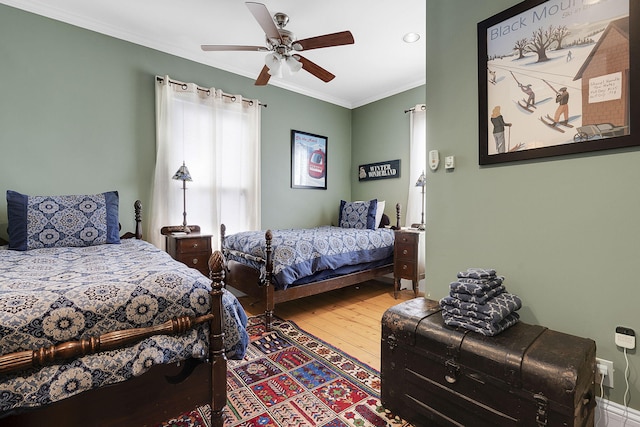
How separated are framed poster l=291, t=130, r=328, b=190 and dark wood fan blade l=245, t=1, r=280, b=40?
1.99 m

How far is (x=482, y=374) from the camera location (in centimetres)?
123

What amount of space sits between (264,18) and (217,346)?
2125 mm

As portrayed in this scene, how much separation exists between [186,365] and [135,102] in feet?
9.44

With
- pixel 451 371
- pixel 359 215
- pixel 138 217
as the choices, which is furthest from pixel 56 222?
pixel 359 215

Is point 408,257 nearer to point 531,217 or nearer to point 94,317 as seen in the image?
point 531,217

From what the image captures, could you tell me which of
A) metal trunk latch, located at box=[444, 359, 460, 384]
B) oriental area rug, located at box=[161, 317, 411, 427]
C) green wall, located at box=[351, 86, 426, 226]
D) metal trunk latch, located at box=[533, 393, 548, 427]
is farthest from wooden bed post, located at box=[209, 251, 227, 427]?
green wall, located at box=[351, 86, 426, 226]

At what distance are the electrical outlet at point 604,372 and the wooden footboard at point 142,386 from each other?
165 centimetres

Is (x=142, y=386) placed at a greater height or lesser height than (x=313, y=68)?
lesser

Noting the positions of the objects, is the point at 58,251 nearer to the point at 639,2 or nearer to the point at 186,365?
the point at 186,365

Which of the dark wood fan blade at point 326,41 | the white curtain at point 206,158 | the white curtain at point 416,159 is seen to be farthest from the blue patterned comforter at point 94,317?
the white curtain at point 416,159

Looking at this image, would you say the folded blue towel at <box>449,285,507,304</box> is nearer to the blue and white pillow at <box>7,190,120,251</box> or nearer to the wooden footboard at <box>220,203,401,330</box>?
the wooden footboard at <box>220,203,401,330</box>

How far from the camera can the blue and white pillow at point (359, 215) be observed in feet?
13.3

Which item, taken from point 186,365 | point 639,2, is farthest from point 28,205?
point 639,2

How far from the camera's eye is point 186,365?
1282 millimetres
